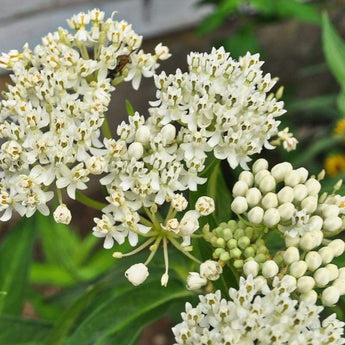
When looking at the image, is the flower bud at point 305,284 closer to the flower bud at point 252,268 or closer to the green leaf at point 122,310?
the flower bud at point 252,268

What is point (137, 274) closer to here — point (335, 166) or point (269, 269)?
point (269, 269)

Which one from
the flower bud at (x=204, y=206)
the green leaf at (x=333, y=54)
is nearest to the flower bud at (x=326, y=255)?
the flower bud at (x=204, y=206)

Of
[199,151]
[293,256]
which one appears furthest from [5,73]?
[293,256]

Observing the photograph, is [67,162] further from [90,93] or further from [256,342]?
[256,342]

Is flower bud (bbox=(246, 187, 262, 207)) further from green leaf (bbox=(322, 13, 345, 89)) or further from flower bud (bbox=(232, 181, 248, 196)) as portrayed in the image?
green leaf (bbox=(322, 13, 345, 89))

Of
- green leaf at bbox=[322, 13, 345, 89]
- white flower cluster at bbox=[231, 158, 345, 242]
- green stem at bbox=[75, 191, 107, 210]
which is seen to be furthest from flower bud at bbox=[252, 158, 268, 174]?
green leaf at bbox=[322, 13, 345, 89]

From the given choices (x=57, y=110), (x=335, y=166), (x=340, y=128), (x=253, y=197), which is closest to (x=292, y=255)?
(x=253, y=197)

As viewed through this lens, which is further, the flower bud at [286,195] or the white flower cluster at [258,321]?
the flower bud at [286,195]
